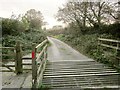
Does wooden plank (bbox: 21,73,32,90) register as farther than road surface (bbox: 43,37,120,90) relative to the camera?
No

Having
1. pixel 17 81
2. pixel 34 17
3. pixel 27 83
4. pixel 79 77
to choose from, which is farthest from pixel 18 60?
pixel 34 17

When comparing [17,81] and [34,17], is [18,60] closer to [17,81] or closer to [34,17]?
[17,81]

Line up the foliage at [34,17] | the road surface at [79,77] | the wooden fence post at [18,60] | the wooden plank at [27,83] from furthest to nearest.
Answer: the foliage at [34,17]
the wooden fence post at [18,60]
the road surface at [79,77]
the wooden plank at [27,83]

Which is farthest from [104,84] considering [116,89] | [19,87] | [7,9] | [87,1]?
[7,9]

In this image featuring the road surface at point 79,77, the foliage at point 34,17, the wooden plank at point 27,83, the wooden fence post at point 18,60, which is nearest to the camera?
the wooden plank at point 27,83

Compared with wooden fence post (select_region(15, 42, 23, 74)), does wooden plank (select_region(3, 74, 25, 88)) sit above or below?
below

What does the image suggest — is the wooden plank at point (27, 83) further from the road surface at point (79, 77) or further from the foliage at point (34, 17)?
the foliage at point (34, 17)

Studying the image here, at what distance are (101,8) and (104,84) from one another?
1444 centimetres

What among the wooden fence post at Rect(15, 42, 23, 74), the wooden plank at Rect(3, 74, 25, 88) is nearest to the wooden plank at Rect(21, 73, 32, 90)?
the wooden plank at Rect(3, 74, 25, 88)

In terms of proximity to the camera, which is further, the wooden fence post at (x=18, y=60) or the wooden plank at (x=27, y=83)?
the wooden fence post at (x=18, y=60)

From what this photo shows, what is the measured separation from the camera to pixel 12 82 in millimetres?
6996

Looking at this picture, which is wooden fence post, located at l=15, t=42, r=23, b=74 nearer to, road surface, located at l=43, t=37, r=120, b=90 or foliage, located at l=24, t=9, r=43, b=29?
road surface, located at l=43, t=37, r=120, b=90

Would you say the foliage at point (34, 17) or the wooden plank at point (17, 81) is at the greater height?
the foliage at point (34, 17)

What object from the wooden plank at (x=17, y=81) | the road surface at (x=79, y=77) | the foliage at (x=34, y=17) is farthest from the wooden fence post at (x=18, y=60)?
the foliage at (x=34, y=17)
